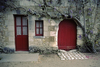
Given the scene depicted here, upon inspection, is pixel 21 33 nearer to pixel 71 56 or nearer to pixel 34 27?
pixel 34 27

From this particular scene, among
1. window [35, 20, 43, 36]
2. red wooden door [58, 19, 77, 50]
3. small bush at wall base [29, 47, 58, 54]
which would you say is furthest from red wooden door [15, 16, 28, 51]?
red wooden door [58, 19, 77, 50]

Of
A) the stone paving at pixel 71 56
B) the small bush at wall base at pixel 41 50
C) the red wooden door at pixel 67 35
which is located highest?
the red wooden door at pixel 67 35

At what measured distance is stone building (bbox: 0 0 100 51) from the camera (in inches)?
175

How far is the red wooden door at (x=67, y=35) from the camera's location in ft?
16.1

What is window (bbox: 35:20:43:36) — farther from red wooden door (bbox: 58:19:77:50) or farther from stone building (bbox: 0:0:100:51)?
red wooden door (bbox: 58:19:77:50)

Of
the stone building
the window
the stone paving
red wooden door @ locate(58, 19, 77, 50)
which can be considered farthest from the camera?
red wooden door @ locate(58, 19, 77, 50)

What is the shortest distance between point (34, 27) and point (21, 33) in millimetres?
874

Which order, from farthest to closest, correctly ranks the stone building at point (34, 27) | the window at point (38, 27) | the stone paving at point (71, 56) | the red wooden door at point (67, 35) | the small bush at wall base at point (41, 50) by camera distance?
the red wooden door at point (67, 35) < the window at point (38, 27) < the small bush at wall base at point (41, 50) < the stone building at point (34, 27) < the stone paving at point (71, 56)

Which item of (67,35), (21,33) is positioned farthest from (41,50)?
(67,35)

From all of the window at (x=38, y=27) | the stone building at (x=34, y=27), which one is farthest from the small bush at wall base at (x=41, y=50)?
the window at (x=38, y=27)

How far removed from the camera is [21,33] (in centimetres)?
473

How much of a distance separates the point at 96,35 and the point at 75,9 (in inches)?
76.3

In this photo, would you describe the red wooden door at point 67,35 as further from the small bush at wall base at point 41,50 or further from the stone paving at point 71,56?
the small bush at wall base at point 41,50

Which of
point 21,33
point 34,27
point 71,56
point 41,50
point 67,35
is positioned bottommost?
point 71,56
